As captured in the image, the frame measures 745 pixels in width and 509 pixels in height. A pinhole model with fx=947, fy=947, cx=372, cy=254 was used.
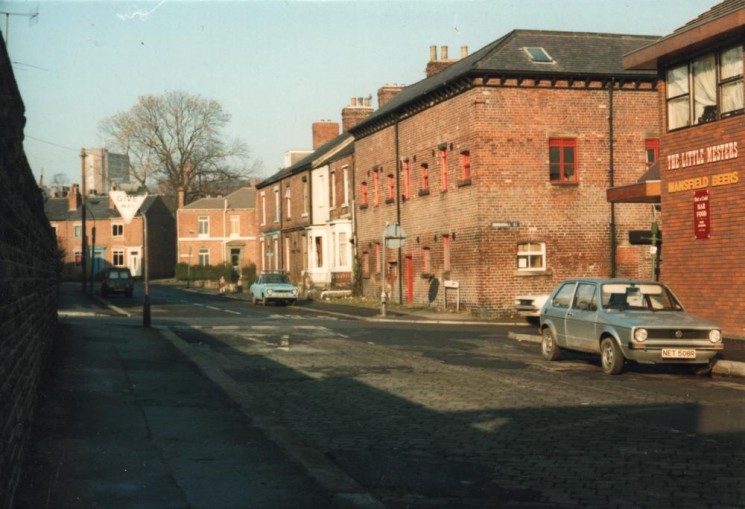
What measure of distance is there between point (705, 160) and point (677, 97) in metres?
1.91

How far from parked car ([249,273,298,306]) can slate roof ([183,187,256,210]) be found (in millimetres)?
47944

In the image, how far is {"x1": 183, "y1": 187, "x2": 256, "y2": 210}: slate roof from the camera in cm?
9438

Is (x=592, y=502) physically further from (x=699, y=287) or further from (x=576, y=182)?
(x=576, y=182)

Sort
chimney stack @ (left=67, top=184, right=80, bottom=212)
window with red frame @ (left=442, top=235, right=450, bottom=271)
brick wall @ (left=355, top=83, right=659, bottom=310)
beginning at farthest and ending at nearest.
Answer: chimney stack @ (left=67, top=184, right=80, bottom=212)
window with red frame @ (left=442, top=235, right=450, bottom=271)
brick wall @ (left=355, top=83, right=659, bottom=310)

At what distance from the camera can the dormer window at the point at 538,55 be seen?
3509 cm

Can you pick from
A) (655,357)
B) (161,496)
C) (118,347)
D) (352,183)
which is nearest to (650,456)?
(161,496)

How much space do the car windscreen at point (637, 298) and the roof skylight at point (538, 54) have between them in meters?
20.4

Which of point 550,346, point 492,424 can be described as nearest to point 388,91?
point 550,346

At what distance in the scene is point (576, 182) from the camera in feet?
115

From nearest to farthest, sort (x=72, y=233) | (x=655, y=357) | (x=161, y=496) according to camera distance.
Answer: (x=161, y=496) < (x=655, y=357) < (x=72, y=233)

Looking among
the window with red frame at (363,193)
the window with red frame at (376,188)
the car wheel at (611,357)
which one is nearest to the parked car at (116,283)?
the window with red frame at (363,193)

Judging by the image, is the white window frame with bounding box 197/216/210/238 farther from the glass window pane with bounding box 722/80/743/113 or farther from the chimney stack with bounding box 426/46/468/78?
the glass window pane with bounding box 722/80/743/113

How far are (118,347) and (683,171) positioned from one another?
13582 mm

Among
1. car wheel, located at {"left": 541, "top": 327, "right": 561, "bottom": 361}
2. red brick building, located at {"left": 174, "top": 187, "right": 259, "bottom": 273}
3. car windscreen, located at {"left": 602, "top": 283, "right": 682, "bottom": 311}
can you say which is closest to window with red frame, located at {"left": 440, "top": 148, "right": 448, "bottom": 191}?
car wheel, located at {"left": 541, "top": 327, "right": 561, "bottom": 361}
